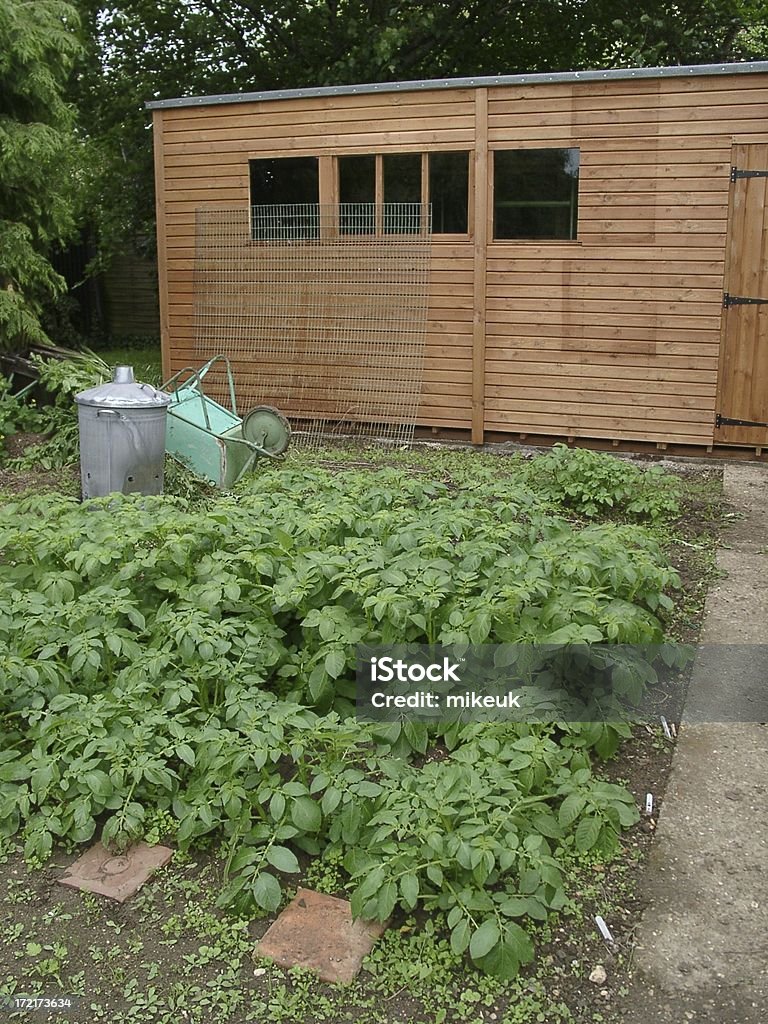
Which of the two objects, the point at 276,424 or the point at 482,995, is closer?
the point at 482,995

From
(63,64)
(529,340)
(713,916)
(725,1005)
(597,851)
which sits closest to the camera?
(725,1005)

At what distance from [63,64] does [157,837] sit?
7928 millimetres

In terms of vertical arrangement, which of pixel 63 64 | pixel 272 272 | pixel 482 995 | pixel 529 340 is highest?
pixel 63 64

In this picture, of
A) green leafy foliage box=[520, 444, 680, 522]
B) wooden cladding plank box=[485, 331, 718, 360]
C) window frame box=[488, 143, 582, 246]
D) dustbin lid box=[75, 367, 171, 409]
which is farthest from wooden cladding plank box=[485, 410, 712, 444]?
dustbin lid box=[75, 367, 171, 409]

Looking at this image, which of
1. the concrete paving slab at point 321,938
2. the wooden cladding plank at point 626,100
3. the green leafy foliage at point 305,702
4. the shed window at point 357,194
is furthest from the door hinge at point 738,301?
the concrete paving slab at point 321,938

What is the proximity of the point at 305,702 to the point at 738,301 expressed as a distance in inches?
219

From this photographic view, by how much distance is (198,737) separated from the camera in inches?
114

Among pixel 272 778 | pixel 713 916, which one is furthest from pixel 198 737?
pixel 713 916

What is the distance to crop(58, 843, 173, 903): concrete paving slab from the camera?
268cm

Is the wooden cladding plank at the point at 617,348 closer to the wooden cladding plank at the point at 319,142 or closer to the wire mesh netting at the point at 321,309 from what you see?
the wire mesh netting at the point at 321,309

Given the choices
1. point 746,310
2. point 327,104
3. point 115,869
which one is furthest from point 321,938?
point 327,104

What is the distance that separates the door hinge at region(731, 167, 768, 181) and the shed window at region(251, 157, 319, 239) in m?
3.37

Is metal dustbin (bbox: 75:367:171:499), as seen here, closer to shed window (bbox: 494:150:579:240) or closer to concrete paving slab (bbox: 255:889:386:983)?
shed window (bbox: 494:150:579:240)

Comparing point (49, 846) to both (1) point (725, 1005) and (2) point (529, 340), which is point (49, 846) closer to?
(1) point (725, 1005)
